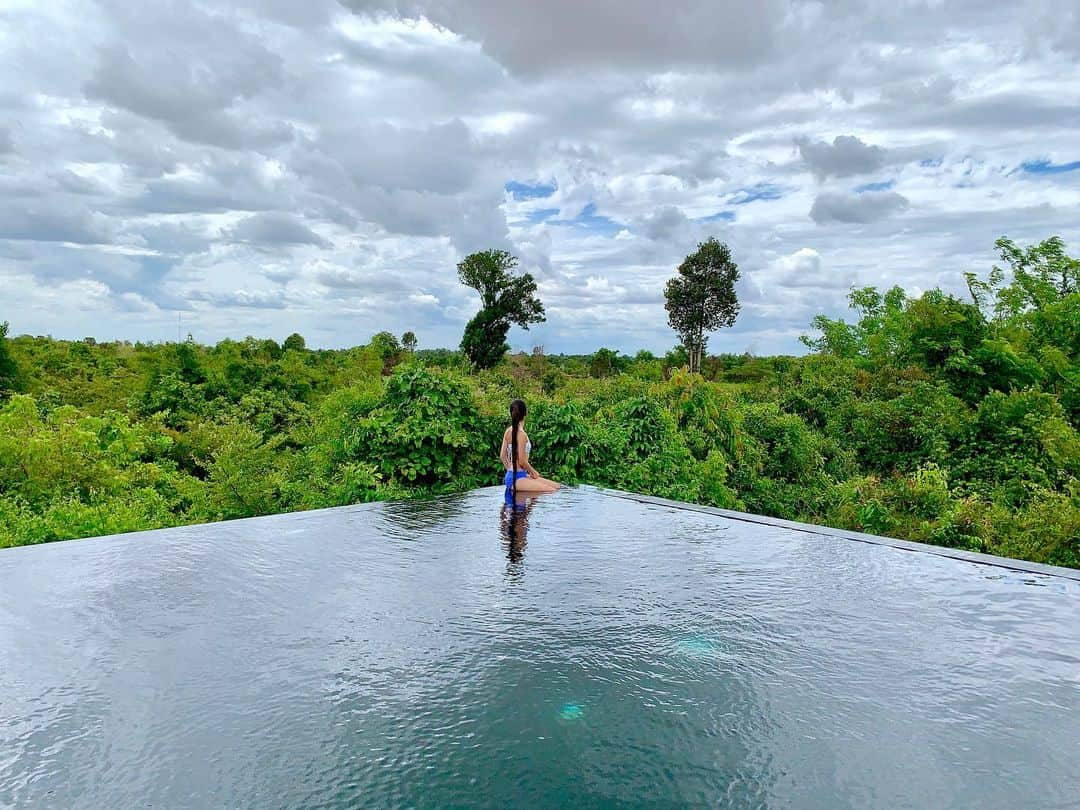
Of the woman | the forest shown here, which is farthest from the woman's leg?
the forest

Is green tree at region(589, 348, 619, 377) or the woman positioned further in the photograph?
green tree at region(589, 348, 619, 377)

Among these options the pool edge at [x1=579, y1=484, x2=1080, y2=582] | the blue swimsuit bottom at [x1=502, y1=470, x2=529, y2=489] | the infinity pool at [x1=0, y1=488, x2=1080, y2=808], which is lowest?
the infinity pool at [x1=0, y1=488, x2=1080, y2=808]

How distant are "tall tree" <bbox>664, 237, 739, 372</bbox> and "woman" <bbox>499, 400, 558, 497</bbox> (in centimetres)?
2404

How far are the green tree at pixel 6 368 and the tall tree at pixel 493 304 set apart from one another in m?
18.9

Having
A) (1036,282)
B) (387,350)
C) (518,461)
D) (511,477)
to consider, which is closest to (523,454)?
(518,461)

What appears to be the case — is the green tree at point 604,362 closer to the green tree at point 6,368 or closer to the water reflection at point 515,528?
the green tree at point 6,368

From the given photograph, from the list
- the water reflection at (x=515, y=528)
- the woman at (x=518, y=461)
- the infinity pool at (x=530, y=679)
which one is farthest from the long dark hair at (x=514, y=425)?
the infinity pool at (x=530, y=679)

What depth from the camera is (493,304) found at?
32.3m

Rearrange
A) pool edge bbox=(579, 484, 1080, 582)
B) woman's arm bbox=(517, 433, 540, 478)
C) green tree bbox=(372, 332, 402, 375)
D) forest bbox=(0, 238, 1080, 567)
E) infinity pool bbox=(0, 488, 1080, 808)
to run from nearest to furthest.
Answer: infinity pool bbox=(0, 488, 1080, 808) → pool edge bbox=(579, 484, 1080, 582) → woman's arm bbox=(517, 433, 540, 478) → forest bbox=(0, 238, 1080, 567) → green tree bbox=(372, 332, 402, 375)

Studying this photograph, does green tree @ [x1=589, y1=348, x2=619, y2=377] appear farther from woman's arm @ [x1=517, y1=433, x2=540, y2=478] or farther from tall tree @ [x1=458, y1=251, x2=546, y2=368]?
woman's arm @ [x1=517, y1=433, x2=540, y2=478]

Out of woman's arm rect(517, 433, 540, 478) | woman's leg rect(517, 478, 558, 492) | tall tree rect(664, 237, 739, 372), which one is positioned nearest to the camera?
woman's arm rect(517, 433, 540, 478)

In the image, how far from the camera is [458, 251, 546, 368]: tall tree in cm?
3188

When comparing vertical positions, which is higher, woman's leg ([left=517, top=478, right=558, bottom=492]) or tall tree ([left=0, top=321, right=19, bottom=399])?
tall tree ([left=0, top=321, right=19, bottom=399])

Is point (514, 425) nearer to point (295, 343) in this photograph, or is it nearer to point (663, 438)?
point (663, 438)
